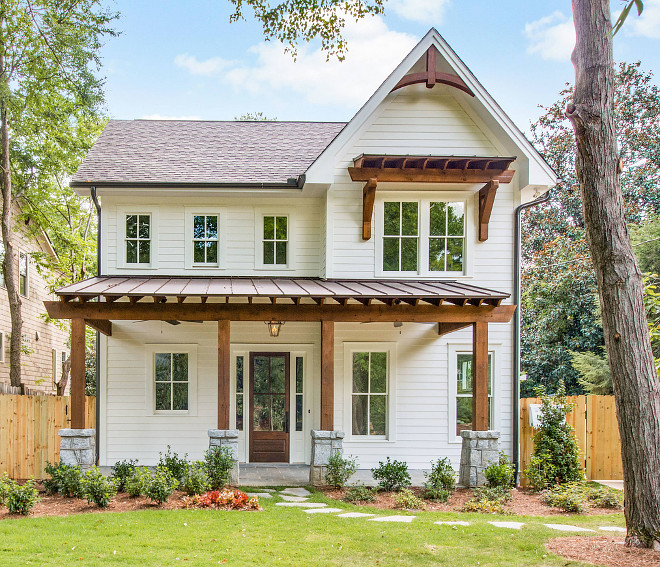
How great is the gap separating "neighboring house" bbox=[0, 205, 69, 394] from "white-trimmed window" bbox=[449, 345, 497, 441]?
443 inches

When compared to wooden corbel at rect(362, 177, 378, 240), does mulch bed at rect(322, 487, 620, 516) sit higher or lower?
lower

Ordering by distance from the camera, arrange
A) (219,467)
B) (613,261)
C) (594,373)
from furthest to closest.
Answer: (594,373) → (219,467) → (613,261)

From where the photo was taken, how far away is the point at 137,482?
331 inches

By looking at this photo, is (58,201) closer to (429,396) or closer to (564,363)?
(429,396)

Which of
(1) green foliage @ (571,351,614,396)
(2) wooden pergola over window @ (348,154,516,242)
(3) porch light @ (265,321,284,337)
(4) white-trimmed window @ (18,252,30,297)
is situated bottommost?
(1) green foliage @ (571,351,614,396)

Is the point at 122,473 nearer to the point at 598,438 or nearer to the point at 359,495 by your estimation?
the point at 359,495

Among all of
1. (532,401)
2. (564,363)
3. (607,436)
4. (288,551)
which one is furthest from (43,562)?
(564,363)

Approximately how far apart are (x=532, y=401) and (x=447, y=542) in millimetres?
5722

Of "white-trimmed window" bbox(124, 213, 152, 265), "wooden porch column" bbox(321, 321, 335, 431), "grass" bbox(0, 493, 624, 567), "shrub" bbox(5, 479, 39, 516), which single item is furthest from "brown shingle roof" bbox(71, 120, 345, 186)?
"grass" bbox(0, 493, 624, 567)

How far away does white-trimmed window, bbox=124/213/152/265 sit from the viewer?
39.5 feet

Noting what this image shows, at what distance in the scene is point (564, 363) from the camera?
19.9m

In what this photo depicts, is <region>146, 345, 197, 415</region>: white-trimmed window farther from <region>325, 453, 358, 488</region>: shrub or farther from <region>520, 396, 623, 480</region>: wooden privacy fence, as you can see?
<region>520, 396, 623, 480</region>: wooden privacy fence

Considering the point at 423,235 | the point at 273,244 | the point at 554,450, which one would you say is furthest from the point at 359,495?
the point at 273,244

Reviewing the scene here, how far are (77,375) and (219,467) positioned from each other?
2708 millimetres
